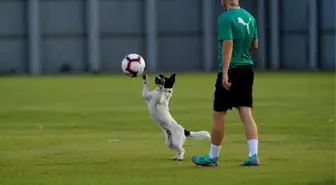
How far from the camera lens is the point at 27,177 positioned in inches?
404

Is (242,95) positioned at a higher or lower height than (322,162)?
higher

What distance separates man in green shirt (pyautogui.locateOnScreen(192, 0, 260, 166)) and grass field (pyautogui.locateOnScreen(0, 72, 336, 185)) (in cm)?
28

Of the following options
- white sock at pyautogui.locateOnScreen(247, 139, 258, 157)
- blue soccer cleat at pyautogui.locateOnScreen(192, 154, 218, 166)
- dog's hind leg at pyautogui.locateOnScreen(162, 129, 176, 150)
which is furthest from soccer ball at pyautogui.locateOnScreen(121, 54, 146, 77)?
white sock at pyautogui.locateOnScreen(247, 139, 258, 157)

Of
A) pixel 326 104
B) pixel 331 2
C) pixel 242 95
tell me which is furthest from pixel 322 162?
pixel 331 2

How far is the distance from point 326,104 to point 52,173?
1335 centimetres

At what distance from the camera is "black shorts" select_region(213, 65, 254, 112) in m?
11.0

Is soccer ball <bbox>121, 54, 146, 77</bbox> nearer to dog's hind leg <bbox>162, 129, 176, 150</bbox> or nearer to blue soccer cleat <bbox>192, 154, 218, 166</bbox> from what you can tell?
dog's hind leg <bbox>162, 129, 176, 150</bbox>

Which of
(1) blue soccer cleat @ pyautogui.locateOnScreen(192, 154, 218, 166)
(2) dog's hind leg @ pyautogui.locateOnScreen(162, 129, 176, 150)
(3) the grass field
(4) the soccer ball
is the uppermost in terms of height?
(4) the soccer ball

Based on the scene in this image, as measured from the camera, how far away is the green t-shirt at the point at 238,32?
35.7 feet

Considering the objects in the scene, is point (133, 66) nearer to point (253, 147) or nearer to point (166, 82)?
point (166, 82)

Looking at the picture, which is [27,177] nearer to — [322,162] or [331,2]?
[322,162]

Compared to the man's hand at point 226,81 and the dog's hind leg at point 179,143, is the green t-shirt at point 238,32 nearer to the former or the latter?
the man's hand at point 226,81

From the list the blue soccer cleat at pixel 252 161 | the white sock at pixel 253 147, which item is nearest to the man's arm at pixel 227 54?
the white sock at pixel 253 147

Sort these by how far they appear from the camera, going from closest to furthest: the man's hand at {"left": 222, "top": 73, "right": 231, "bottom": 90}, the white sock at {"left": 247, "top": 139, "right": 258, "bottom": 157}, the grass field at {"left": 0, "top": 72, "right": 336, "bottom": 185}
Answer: the grass field at {"left": 0, "top": 72, "right": 336, "bottom": 185}, the man's hand at {"left": 222, "top": 73, "right": 231, "bottom": 90}, the white sock at {"left": 247, "top": 139, "right": 258, "bottom": 157}
